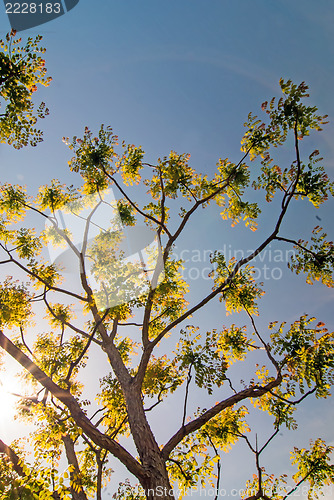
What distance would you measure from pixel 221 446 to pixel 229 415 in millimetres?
953

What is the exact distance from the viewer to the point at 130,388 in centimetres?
680

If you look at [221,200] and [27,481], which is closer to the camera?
[27,481]

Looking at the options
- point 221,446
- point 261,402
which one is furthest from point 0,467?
point 261,402

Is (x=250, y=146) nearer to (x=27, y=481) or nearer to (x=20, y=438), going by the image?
(x=27, y=481)

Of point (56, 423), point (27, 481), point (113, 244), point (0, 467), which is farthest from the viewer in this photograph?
point (113, 244)

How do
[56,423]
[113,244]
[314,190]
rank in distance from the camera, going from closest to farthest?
[56,423], [314,190], [113,244]

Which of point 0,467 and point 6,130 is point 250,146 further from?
point 0,467

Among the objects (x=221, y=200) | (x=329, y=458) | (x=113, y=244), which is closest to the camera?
(x=329, y=458)

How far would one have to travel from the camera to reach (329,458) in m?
7.67

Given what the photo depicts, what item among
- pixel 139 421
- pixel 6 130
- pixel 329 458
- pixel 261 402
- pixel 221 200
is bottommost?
pixel 139 421

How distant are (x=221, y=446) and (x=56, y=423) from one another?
494 cm

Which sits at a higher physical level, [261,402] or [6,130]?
[6,130]

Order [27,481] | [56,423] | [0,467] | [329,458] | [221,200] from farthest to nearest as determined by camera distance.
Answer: [221,200] < [329,458] < [0,467] < [56,423] < [27,481]

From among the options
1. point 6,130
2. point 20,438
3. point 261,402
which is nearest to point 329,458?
point 261,402
